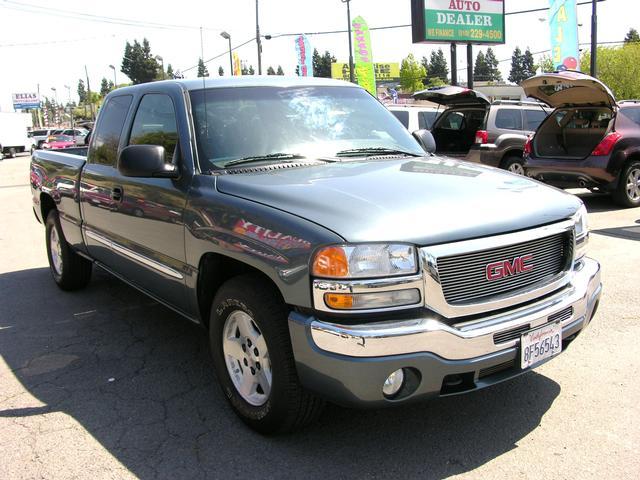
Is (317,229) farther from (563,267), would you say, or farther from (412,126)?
(412,126)

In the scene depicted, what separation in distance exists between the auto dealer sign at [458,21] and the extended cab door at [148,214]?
831 inches

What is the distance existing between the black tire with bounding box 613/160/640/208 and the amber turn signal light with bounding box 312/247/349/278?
27.3 ft

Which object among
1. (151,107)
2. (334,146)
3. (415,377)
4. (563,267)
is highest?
(151,107)

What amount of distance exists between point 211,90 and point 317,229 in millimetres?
1713

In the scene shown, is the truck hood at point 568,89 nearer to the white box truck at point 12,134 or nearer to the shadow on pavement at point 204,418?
the shadow on pavement at point 204,418

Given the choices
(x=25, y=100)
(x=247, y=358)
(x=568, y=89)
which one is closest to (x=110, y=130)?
(x=247, y=358)

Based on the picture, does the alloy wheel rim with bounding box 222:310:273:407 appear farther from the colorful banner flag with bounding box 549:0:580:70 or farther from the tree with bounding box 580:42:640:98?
the tree with bounding box 580:42:640:98

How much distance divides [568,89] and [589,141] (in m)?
1.48

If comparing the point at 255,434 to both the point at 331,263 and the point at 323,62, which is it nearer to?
the point at 331,263

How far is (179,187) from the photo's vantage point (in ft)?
11.6

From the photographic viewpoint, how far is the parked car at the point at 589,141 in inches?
363

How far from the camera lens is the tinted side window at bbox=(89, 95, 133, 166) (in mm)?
4672

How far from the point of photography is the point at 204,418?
3.38 m

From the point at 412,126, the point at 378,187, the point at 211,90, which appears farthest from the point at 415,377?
the point at 412,126
